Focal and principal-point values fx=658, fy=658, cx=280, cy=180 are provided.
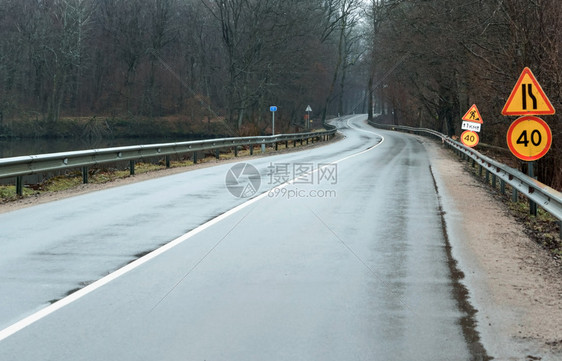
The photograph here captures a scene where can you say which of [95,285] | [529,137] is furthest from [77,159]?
[95,285]

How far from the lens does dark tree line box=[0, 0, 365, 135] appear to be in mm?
52156

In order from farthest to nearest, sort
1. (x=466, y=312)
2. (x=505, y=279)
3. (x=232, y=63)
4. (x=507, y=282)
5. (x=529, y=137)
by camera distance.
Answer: (x=232, y=63)
(x=529, y=137)
(x=505, y=279)
(x=507, y=282)
(x=466, y=312)

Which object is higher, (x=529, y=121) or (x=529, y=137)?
(x=529, y=121)

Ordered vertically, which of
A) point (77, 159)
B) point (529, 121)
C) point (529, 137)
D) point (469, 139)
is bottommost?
point (77, 159)

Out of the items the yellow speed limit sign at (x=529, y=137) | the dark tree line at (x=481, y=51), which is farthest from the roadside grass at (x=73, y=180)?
the dark tree line at (x=481, y=51)

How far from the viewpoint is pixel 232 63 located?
163ft

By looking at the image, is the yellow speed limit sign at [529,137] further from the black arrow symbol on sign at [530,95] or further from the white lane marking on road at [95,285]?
the white lane marking on road at [95,285]

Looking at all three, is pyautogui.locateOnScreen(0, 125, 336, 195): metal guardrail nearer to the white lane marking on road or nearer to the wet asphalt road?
the wet asphalt road

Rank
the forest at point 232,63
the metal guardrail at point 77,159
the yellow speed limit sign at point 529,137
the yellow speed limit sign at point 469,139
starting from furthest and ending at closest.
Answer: the yellow speed limit sign at point 469,139, the forest at point 232,63, the metal guardrail at point 77,159, the yellow speed limit sign at point 529,137

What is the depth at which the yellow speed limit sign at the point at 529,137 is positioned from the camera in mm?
12477

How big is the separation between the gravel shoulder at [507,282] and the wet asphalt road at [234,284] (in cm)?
23

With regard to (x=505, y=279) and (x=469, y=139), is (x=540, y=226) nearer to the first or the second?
(x=505, y=279)

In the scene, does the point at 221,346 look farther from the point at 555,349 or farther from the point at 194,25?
the point at 194,25

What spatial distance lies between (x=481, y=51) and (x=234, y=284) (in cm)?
2534
